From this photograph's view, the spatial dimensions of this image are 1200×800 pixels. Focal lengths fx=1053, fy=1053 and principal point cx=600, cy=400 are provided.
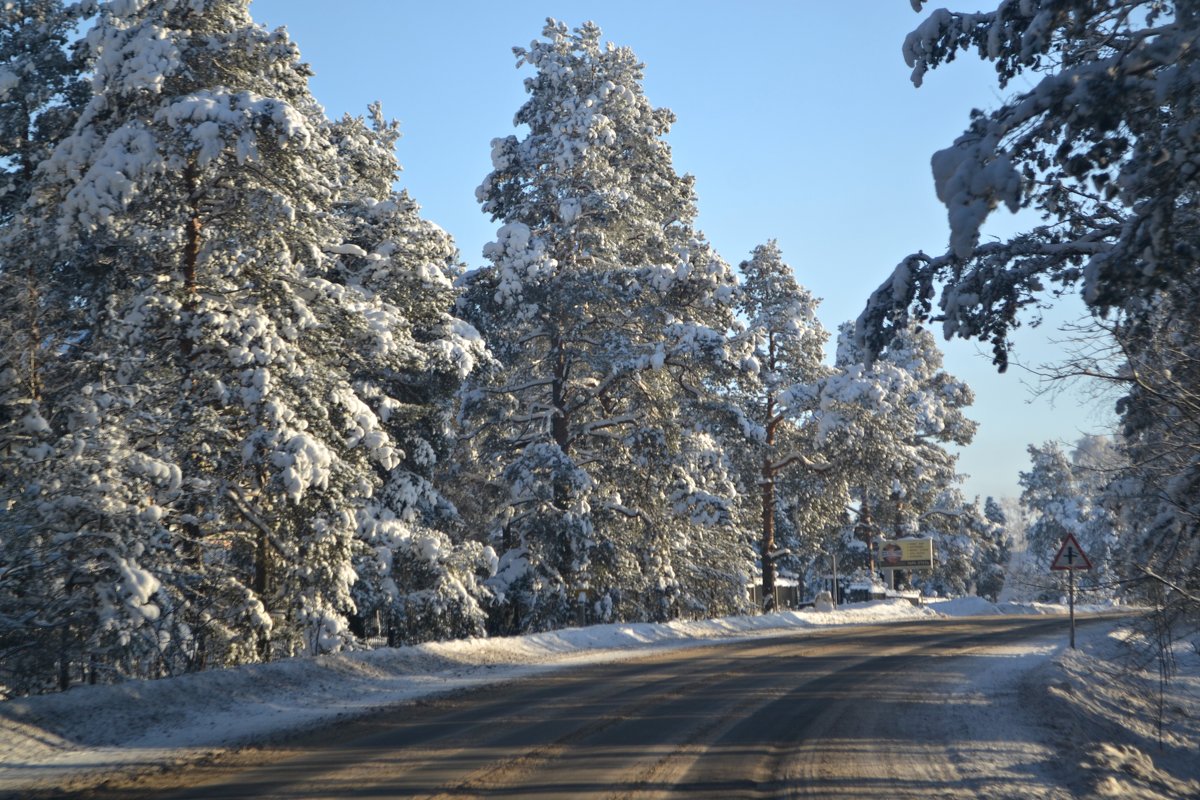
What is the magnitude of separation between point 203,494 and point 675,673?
28.6 ft

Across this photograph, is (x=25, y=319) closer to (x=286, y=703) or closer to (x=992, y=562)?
(x=286, y=703)

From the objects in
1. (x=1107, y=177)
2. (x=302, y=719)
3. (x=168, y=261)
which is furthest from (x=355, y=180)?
(x=1107, y=177)

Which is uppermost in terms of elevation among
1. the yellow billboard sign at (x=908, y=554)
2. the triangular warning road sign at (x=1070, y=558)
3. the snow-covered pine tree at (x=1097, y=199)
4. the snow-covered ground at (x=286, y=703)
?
the snow-covered pine tree at (x=1097, y=199)

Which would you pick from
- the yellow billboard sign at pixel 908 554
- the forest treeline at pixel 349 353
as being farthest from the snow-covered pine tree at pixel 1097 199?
the yellow billboard sign at pixel 908 554

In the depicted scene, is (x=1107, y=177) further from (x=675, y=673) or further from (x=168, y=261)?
(x=168, y=261)

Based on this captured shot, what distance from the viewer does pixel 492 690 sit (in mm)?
15469

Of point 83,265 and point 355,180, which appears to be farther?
point 355,180

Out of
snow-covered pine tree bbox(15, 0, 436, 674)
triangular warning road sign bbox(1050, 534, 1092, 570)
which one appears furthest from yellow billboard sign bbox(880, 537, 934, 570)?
snow-covered pine tree bbox(15, 0, 436, 674)

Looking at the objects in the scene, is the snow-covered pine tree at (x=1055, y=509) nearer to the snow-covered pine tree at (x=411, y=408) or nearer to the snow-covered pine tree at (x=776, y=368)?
the snow-covered pine tree at (x=776, y=368)

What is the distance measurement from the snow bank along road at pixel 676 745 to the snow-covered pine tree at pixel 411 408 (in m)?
7.09

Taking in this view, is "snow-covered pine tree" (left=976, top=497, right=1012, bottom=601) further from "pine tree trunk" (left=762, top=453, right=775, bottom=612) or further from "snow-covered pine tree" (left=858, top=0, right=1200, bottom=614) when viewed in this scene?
"snow-covered pine tree" (left=858, top=0, right=1200, bottom=614)

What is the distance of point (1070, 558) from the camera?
2142 centimetres

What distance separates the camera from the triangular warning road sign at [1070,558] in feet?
69.3

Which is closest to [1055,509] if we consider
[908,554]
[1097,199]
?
[908,554]
